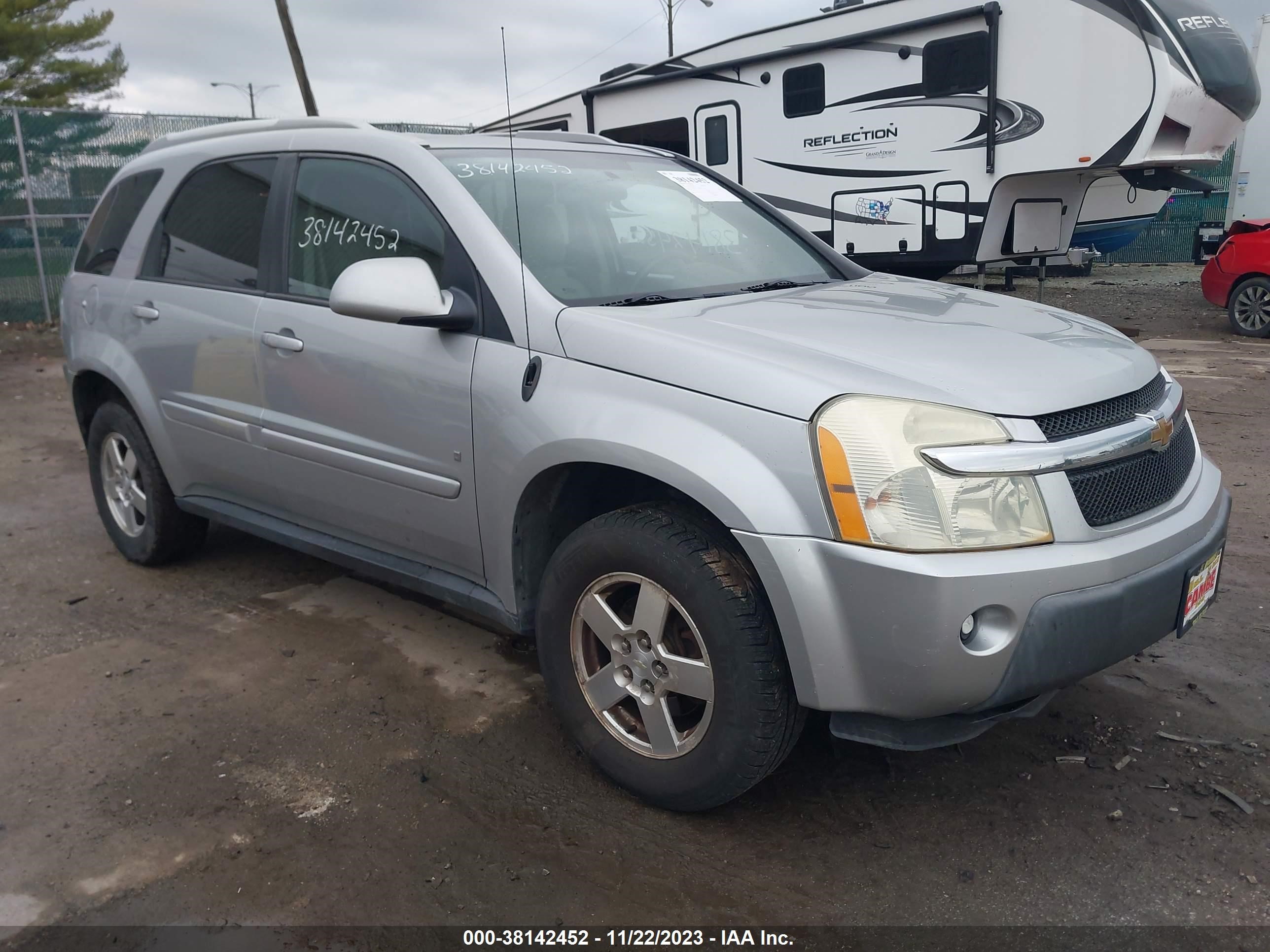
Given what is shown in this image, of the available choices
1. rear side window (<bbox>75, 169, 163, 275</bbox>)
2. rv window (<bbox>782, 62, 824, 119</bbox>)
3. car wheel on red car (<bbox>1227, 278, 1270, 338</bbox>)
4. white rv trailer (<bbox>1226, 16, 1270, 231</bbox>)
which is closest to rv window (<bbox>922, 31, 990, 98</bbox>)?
rv window (<bbox>782, 62, 824, 119</bbox>)

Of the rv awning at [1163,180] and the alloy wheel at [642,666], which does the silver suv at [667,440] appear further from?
the rv awning at [1163,180]

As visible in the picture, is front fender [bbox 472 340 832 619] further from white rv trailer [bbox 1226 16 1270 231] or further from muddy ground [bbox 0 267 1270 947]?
white rv trailer [bbox 1226 16 1270 231]

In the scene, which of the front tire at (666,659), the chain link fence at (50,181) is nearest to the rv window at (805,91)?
the chain link fence at (50,181)

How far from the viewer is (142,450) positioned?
14.5ft

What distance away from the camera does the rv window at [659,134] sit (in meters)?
11.7

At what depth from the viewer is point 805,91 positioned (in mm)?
10492

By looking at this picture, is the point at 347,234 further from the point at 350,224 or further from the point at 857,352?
the point at 857,352

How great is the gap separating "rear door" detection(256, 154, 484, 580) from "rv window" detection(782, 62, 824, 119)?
7807 mm

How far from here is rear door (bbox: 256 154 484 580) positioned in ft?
10.1

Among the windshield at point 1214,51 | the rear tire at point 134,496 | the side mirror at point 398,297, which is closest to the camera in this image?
the side mirror at point 398,297

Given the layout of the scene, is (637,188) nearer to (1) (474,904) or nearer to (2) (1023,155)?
(1) (474,904)

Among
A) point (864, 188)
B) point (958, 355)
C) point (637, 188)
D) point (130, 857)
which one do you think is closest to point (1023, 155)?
point (864, 188)

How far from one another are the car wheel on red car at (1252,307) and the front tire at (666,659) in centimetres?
1040

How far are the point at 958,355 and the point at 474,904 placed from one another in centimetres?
175
